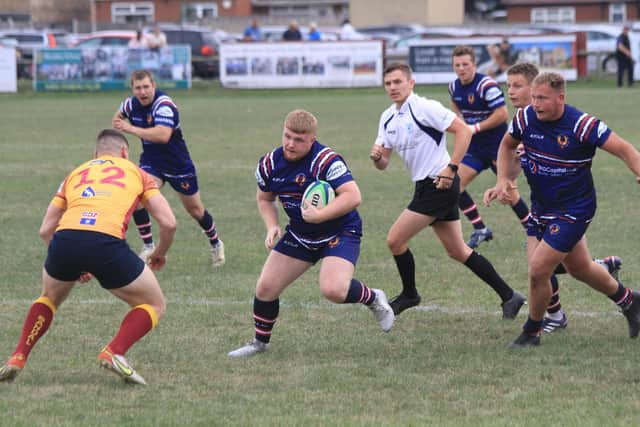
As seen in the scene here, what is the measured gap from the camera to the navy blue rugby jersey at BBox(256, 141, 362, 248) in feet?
21.9

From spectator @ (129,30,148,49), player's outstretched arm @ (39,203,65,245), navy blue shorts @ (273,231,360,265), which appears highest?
spectator @ (129,30,148,49)

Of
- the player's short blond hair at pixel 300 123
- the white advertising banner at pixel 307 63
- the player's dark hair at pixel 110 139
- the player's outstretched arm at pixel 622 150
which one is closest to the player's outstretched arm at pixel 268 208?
the player's short blond hair at pixel 300 123

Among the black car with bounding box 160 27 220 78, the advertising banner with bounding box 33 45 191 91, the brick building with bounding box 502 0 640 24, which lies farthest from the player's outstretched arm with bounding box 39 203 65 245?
the brick building with bounding box 502 0 640 24

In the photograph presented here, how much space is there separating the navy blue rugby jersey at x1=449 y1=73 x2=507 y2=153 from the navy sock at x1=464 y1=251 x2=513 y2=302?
2.87 meters

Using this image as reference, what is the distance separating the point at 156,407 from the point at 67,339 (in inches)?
69.6

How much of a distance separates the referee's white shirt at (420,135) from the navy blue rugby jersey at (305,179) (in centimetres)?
114

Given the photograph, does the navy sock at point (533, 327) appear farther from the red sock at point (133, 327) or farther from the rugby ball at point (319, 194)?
the red sock at point (133, 327)

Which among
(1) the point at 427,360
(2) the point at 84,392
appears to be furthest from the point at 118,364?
(1) the point at 427,360

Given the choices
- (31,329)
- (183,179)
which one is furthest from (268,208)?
(183,179)

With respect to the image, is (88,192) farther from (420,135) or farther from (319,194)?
(420,135)

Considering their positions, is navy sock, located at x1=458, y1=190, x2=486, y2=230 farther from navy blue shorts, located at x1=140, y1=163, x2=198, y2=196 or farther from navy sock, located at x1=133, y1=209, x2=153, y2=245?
navy sock, located at x1=133, y1=209, x2=153, y2=245

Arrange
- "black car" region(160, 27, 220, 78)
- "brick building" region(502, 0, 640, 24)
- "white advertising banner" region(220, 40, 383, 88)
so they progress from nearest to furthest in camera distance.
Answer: "white advertising banner" region(220, 40, 383, 88) → "black car" region(160, 27, 220, 78) → "brick building" region(502, 0, 640, 24)

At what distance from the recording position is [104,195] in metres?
6.02

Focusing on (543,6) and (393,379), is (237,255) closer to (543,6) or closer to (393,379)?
(393,379)
